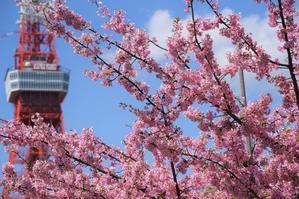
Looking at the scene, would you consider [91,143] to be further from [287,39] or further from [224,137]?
[287,39]

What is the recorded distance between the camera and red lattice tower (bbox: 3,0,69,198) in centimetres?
7818

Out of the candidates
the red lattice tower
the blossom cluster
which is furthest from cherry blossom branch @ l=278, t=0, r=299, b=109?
the red lattice tower

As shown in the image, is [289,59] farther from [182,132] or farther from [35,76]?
[35,76]

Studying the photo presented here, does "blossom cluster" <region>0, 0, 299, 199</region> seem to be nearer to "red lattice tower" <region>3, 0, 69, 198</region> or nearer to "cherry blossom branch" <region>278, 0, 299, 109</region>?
"cherry blossom branch" <region>278, 0, 299, 109</region>

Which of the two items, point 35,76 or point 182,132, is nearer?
point 182,132

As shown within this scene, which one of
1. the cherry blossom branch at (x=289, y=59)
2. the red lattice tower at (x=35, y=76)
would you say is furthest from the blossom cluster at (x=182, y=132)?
→ the red lattice tower at (x=35, y=76)

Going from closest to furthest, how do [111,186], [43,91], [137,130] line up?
[111,186], [137,130], [43,91]

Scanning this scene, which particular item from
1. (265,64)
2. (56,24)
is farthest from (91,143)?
(265,64)

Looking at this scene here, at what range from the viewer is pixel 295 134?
6.24 metres

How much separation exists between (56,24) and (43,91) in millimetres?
77782

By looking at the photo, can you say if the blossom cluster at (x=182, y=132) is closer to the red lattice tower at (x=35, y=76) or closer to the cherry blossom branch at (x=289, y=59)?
the cherry blossom branch at (x=289, y=59)

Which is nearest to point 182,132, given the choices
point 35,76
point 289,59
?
point 289,59

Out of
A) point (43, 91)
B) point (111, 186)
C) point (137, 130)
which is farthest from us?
point (43, 91)

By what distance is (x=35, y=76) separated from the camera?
86562 mm
